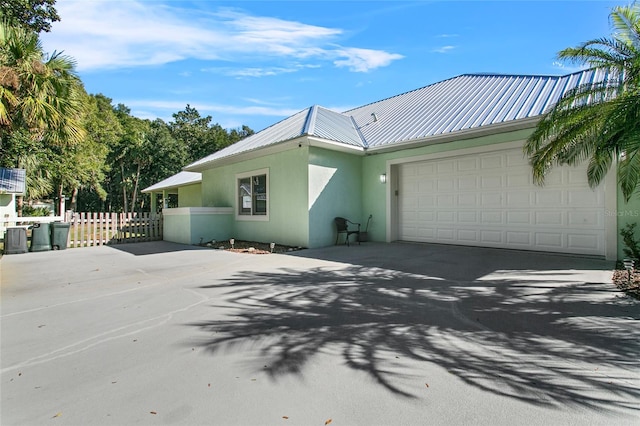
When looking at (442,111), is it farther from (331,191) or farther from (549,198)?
(331,191)

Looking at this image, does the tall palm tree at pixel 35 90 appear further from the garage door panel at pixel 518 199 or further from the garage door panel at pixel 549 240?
the garage door panel at pixel 549 240

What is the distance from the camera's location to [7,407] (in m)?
2.16

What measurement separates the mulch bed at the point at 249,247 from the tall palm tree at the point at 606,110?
7.08 metres

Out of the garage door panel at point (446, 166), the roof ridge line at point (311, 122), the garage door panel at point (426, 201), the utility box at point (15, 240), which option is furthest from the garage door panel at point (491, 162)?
the utility box at point (15, 240)

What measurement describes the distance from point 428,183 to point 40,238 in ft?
42.7

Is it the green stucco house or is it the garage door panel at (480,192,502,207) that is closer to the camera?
the green stucco house

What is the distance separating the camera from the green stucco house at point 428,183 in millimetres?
7953

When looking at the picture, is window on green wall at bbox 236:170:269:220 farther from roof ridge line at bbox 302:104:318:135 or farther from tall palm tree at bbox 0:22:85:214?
tall palm tree at bbox 0:22:85:214

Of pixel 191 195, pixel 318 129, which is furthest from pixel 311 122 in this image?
pixel 191 195

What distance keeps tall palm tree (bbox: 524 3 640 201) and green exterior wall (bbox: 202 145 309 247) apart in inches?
242

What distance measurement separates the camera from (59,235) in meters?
11.1

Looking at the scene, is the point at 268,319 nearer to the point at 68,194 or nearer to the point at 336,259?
the point at 336,259

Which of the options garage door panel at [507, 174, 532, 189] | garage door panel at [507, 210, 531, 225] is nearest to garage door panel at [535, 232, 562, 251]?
garage door panel at [507, 210, 531, 225]

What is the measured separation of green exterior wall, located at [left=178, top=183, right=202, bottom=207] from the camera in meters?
19.0
